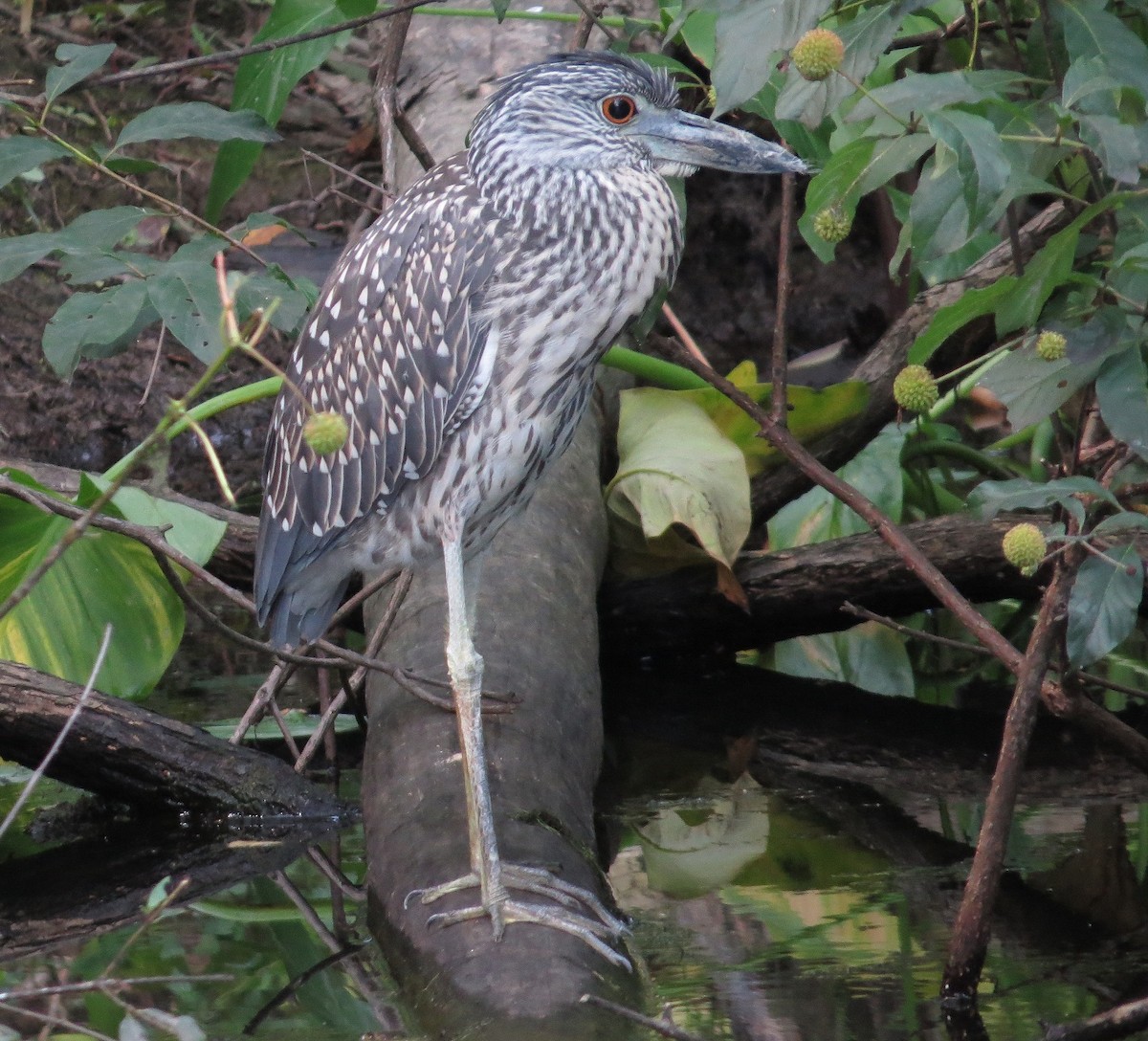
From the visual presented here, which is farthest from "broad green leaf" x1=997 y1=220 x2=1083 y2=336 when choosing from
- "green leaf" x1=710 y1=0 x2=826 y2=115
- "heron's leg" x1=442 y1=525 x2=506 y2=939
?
"heron's leg" x1=442 y1=525 x2=506 y2=939

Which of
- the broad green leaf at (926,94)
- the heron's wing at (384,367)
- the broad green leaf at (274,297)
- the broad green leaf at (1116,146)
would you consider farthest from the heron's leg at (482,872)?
the broad green leaf at (1116,146)

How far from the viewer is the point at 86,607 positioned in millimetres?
3768

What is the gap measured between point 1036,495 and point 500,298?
4.11 feet

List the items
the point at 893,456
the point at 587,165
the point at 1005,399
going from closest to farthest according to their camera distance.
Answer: the point at 1005,399 < the point at 587,165 < the point at 893,456

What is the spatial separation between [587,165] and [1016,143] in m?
1.03

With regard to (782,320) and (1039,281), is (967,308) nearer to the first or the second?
(1039,281)

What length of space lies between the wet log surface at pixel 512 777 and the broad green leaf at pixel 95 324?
3.39 ft

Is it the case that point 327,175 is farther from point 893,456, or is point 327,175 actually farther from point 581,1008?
point 581,1008

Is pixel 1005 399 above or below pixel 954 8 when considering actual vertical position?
below

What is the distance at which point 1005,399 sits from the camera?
2.65m

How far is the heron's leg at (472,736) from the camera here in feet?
9.16

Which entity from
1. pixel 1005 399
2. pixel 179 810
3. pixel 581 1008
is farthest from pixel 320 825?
pixel 1005 399

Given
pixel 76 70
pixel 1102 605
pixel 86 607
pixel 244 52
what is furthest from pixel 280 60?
pixel 1102 605

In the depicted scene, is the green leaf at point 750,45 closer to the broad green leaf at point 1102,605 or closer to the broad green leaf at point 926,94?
the broad green leaf at point 926,94
